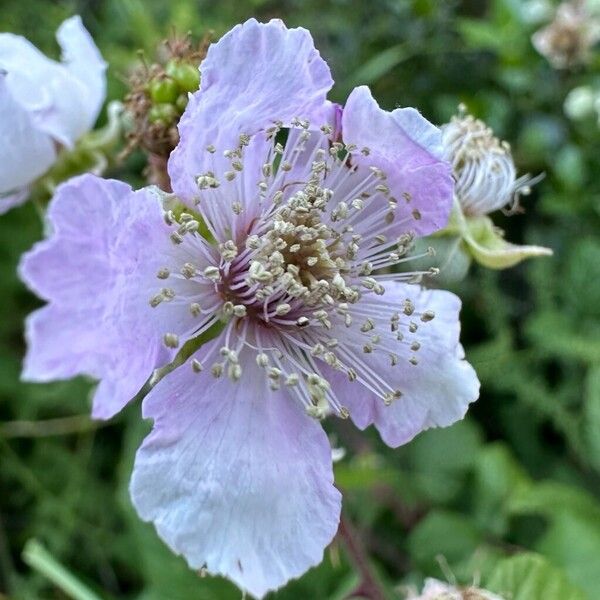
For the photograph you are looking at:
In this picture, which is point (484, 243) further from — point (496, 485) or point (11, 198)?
point (496, 485)

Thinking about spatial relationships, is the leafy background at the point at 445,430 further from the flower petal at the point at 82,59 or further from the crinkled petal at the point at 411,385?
the crinkled petal at the point at 411,385

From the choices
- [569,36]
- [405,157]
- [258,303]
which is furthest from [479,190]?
[569,36]

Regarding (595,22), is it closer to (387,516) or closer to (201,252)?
(387,516)

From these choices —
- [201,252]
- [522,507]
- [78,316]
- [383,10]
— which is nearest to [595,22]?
[383,10]

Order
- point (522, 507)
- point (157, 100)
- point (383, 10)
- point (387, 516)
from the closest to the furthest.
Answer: point (157, 100) → point (522, 507) → point (387, 516) → point (383, 10)

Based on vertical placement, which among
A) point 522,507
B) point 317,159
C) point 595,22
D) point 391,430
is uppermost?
point 317,159

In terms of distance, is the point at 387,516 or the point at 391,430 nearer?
the point at 391,430
